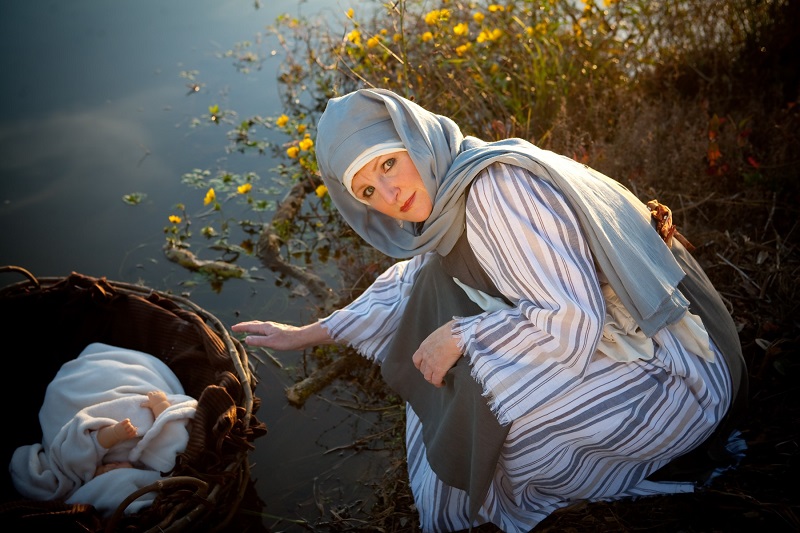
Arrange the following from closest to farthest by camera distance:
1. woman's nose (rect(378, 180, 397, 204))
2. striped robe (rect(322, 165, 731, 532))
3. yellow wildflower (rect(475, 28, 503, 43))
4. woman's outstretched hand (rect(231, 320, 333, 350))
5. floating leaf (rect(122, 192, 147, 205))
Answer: striped robe (rect(322, 165, 731, 532)) < woman's nose (rect(378, 180, 397, 204)) < woman's outstretched hand (rect(231, 320, 333, 350)) < yellow wildflower (rect(475, 28, 503, 43)) < floating leaf (rect(122, 192, 147, 205))

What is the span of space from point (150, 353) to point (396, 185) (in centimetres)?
153

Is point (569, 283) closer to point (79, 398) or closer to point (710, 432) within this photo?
point (710, 432)

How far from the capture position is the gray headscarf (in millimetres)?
1835

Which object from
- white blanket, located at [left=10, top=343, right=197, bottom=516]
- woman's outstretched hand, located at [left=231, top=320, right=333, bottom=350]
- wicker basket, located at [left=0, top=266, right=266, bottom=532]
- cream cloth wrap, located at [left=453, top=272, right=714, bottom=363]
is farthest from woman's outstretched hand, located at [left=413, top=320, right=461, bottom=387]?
white blanket, located at [left=10, top=343, right=197, bottom=516]

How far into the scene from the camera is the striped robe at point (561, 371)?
182 centimetres

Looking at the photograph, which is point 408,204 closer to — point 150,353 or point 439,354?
point 439,354

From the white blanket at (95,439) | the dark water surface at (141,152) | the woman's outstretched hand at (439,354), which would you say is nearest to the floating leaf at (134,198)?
the dark water surface at (141,152)

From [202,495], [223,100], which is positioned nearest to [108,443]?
[202,495]

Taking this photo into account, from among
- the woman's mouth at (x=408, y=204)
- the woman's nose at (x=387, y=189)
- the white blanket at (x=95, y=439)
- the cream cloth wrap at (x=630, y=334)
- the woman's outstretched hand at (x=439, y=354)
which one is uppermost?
the woman's nose at (x=387, y=189)

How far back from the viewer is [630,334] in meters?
1.94

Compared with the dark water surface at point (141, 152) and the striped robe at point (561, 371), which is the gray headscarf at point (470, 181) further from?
the dark water surface at point (141, 152)

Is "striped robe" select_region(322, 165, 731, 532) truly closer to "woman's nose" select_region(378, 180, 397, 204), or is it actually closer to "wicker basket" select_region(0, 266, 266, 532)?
"woman's nose" select_region(378, 180, 397, 204)

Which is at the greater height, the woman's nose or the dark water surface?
the woman's nose

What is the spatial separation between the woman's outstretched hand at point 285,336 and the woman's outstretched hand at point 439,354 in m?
0.56
